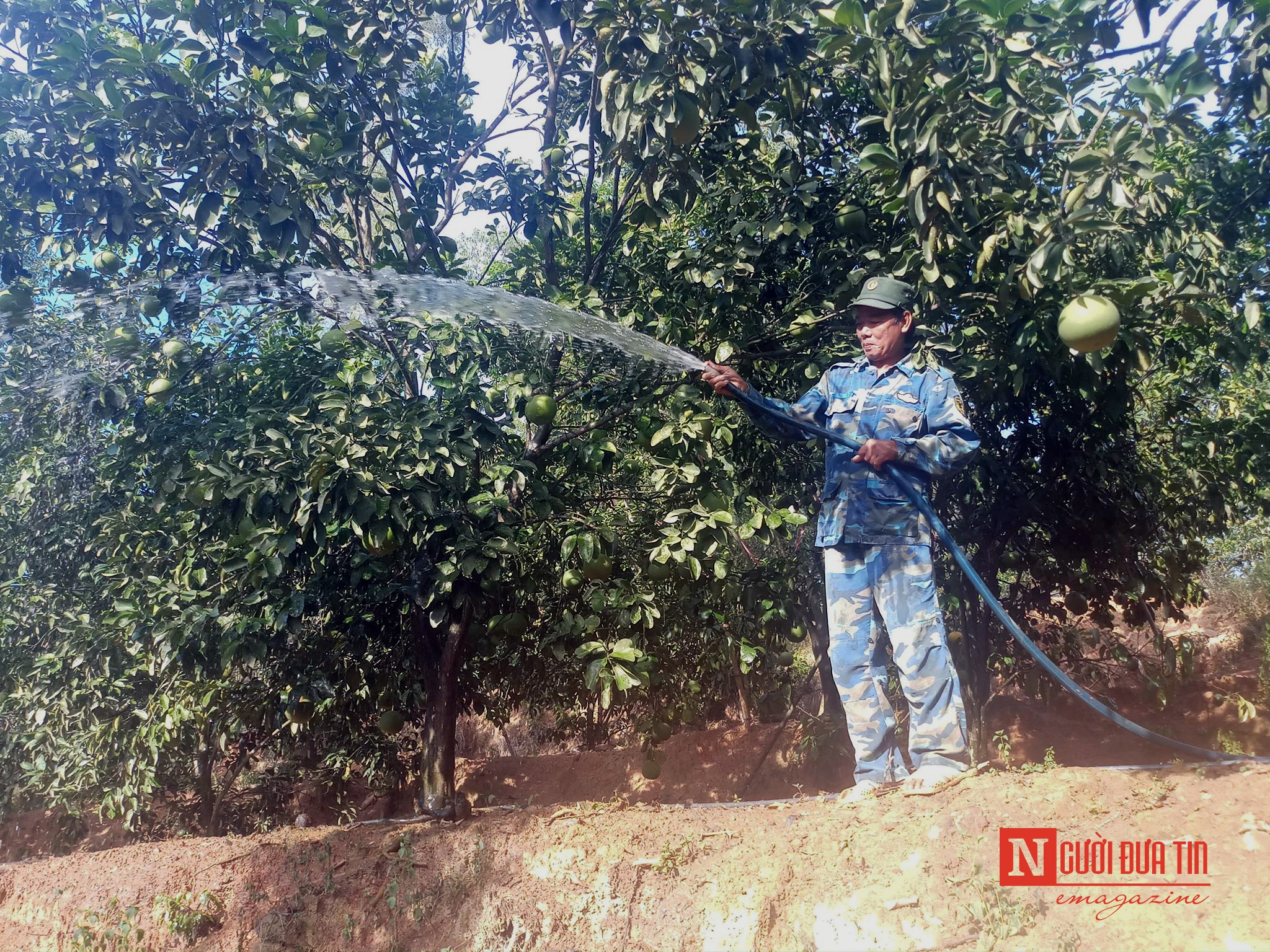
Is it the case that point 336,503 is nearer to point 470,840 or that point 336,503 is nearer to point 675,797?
point 470,840

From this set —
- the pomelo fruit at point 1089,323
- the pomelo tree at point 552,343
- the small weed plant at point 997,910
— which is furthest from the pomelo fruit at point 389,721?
the pomelo fruit at point 1089,323

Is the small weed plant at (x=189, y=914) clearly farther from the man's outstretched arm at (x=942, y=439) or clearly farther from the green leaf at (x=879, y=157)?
the green leaf at (x=879, y=157)

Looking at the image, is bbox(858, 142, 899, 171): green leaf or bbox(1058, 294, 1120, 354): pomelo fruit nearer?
bbox(1058, 294, 1120, 354): pomelo fruit

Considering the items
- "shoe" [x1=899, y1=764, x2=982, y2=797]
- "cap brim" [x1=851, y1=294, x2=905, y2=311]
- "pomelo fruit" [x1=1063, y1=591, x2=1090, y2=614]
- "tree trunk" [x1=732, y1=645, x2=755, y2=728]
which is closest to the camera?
"shoe" [x1=899, y1=764, x2=982, y2=797]

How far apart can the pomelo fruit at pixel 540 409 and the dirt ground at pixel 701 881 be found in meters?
1.64

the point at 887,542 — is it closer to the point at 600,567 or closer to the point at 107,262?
the point at 600,567

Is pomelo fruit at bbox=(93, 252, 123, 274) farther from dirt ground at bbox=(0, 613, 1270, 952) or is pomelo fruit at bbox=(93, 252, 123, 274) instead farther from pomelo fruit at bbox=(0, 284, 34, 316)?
dirt ground at bbox=(0, 613, 1270, 952)

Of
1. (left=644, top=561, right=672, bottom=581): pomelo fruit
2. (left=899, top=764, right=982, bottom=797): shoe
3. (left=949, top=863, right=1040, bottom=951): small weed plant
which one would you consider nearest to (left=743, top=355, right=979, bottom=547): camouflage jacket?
(left=644, top=561, right=672, bottom=581): pomelo fruit

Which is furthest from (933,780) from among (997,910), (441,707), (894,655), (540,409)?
(441,707)

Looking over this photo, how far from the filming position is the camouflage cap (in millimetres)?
3684

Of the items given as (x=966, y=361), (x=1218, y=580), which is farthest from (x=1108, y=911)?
(x=1218, y=580)

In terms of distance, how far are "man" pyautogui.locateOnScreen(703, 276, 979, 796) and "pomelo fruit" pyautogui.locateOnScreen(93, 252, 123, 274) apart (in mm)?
2953

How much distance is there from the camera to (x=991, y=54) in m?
3.31

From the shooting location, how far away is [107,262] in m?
4.59
